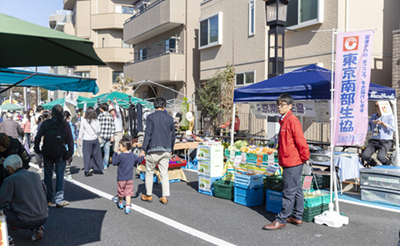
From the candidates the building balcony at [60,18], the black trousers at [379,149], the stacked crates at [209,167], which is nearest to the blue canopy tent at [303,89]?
the black trousers at [379,149]

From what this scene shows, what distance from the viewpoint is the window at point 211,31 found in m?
19.9

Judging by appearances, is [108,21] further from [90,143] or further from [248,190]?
[248,190]

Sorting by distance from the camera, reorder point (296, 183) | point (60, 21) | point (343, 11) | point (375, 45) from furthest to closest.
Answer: point (60, 21), point (375, 45), point (343, 11), point (296, 183)

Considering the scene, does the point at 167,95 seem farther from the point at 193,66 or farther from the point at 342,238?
the point at 342,238

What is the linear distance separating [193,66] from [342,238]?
19297mm

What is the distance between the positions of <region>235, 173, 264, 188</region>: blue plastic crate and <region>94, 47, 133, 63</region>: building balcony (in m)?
31.6

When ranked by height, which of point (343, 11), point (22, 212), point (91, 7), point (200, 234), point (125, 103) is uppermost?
point (91, 7)

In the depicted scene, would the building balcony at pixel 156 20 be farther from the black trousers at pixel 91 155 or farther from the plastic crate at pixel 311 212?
the plastic crate at pixel 311 212

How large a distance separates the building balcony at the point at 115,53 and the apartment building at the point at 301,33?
1807cm

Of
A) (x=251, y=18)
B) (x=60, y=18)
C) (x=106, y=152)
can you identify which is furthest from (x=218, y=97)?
(x=60, y=18)

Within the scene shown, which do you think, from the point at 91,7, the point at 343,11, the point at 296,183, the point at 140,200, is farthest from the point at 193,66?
the point at 91,7

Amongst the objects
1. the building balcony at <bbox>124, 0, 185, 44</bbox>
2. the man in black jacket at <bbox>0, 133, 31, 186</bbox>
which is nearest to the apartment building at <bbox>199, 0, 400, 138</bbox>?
the building balcony at <bbox>124, 0, 185, 44</bbox>

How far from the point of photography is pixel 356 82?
6012 mm

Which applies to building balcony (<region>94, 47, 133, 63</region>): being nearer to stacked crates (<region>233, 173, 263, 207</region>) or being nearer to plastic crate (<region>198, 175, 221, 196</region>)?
plastic crate (<region>198, 175, 221, 196</region>)
